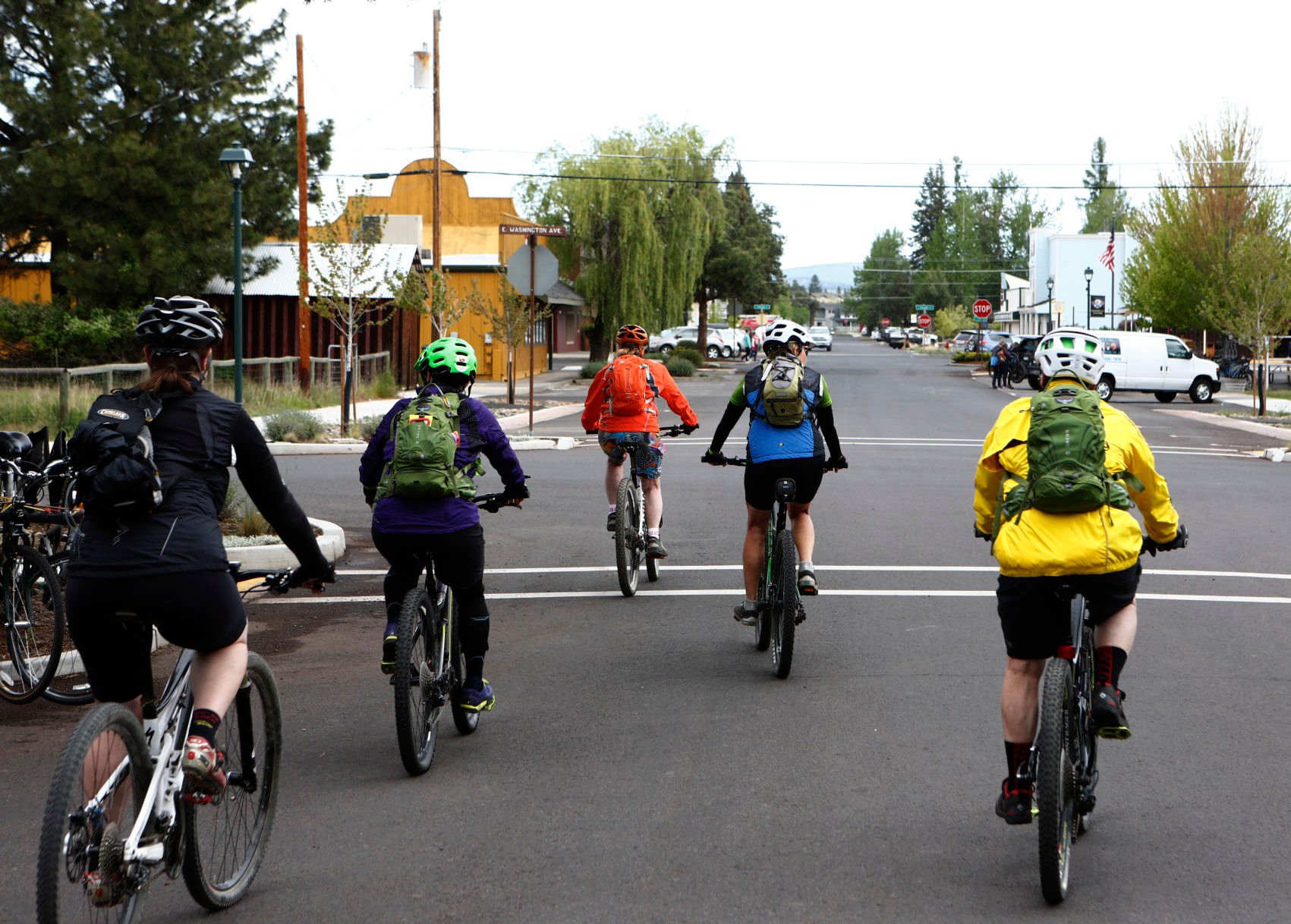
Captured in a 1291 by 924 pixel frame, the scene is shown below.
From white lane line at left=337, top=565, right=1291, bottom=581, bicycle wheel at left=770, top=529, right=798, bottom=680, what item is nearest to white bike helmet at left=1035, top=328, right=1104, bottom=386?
bicycle wheel at left=770, top=529, right=798, bottom=680

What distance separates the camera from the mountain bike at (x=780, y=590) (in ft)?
24.1

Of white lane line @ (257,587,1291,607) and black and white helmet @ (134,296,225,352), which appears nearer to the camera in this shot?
black and white helmet @ (134,296,225,352)

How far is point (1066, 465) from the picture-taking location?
451cm

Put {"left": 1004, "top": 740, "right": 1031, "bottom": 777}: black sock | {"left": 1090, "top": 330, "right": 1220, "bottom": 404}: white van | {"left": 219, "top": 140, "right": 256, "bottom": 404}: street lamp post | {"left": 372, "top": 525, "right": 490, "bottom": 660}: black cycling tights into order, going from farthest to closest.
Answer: {"left": 1090, "top": 330, "right": 1220, "bottom": 404}: white van < {"left": 219, "top": 140, "right": 256, "bottom": 404}: street lamp post < {"left": 372, "top": 525, "right": 490, "bottom": 660}: black cycling tights < {"left": 1004, "top": 740, "right": 1031, "bottom": 777}: black sock

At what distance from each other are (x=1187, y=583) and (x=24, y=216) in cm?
3126

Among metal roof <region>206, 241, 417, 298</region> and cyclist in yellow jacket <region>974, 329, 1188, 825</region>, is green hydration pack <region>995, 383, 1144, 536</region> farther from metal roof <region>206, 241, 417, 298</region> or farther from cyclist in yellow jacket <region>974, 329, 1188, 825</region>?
metal roof <region>206, 241, 417, 298</region>

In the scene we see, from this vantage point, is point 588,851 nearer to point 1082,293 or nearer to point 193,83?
point 193,83

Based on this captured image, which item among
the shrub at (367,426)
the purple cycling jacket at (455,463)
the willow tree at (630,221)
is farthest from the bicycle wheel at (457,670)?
the willow tree at (630,221)

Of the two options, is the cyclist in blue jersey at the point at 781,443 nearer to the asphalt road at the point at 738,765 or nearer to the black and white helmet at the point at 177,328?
the asphalt road at the point at 738,765

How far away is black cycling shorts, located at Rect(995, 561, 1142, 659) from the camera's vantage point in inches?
181

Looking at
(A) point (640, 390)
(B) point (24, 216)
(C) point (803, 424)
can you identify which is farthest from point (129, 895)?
(B) point (24, 216)

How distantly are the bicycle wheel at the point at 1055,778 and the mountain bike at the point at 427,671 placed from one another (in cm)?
245

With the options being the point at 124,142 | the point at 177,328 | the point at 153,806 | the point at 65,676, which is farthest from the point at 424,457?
the point at 124,142

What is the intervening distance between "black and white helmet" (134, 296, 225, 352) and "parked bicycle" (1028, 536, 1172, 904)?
2.75 m
